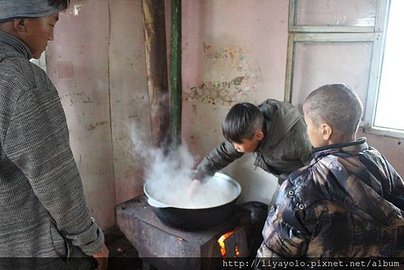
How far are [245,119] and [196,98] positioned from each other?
134cm

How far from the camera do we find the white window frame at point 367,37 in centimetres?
214

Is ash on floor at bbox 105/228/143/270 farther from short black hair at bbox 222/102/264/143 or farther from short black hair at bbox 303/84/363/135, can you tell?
short black hair at bbox 303/84/363/135

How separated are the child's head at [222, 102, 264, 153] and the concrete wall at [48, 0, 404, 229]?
2.31ft

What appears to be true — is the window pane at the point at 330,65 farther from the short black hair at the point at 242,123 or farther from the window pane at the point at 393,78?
the short black hair at the point at 242,123

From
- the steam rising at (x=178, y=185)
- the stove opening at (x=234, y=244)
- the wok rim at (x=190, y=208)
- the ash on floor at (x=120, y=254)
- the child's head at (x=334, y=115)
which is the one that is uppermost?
the child's head at (x=334, y=115)

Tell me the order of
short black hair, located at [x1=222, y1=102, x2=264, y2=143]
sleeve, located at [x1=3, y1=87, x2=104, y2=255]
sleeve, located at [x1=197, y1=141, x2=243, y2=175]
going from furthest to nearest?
sleeve, located at [x1=197, y1=141, x2=243, y2=175], short black hair, located at [x1=222, y1=102, x2=264, y2=143], sleeve, located at [x1=3, y1=87, x2=104, y2=255]

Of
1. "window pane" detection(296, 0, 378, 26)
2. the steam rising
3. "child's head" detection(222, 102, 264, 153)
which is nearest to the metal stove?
the steam rising

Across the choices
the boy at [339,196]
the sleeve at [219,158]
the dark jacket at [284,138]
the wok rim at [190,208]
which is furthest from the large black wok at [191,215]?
the boy at [339,196]

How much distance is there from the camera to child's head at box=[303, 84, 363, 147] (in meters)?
1.46

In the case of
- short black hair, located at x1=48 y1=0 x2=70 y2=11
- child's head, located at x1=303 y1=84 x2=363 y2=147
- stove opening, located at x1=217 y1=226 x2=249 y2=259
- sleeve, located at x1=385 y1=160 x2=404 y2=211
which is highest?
short black hair, located at x1=48 y1=0 x2=70 y2=11

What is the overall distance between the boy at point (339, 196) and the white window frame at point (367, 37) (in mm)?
882

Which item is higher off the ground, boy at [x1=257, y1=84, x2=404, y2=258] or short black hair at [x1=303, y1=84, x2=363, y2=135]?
short black hair at [x1=303, y1=84, x2=363, y2=135]

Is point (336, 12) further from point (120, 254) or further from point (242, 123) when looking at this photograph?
point (120, 254)

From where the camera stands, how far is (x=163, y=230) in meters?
2.37
